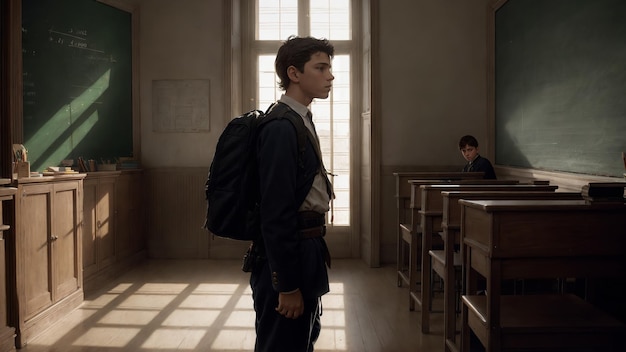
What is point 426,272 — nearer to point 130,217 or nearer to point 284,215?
point 284,215

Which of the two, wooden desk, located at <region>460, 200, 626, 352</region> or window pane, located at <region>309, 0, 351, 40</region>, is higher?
window pane, located at <region>309, 0, 351, 40</region>

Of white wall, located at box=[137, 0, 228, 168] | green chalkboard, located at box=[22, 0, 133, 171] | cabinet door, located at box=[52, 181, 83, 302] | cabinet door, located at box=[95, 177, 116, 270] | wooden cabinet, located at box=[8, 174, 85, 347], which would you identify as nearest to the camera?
wooden cabinet, located at box=[8, 174, 85, 347]

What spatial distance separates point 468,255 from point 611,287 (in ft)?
2.60

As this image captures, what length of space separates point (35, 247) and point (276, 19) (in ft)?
12.4

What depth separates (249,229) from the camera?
1617 millimetres

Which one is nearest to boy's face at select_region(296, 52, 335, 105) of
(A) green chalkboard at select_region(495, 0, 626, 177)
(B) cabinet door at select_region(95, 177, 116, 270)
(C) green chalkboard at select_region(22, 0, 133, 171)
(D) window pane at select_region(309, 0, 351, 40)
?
(A) green chalkboard at select_region(495, 0, 626, 177)

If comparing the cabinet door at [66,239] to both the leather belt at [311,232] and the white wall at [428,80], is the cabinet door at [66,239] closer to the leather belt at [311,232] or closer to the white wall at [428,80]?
the leather belt at [311,232]

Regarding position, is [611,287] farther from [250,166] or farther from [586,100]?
[250,166]

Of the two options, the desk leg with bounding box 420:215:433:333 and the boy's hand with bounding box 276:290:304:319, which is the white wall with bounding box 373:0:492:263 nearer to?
the desk leg with bounding box 420:215:433:333

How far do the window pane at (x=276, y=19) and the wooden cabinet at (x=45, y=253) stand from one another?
2.91 meters

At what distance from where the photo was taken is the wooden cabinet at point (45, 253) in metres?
3.43

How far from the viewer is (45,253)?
3.79 m

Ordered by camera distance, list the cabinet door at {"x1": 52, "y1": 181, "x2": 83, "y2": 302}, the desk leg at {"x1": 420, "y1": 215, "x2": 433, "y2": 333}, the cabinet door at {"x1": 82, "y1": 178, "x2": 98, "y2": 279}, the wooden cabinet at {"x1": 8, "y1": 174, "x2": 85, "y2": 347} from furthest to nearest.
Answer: the cabinet door at {"x1": 82, "y1": 178, "x2": 98, "y2": 279}, the cabinet door at {"x1": 52, "y1": 181, "x2": 83, "y2": 302}, the desk leg at {"x1": 420, "y1": 215, "x2": 433, "y2": 333}, the wooden cabinet at {"x1": 8, "y1": 174, "x2": 85, "y2": 347}

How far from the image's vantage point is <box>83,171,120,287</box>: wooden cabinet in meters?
4.79
